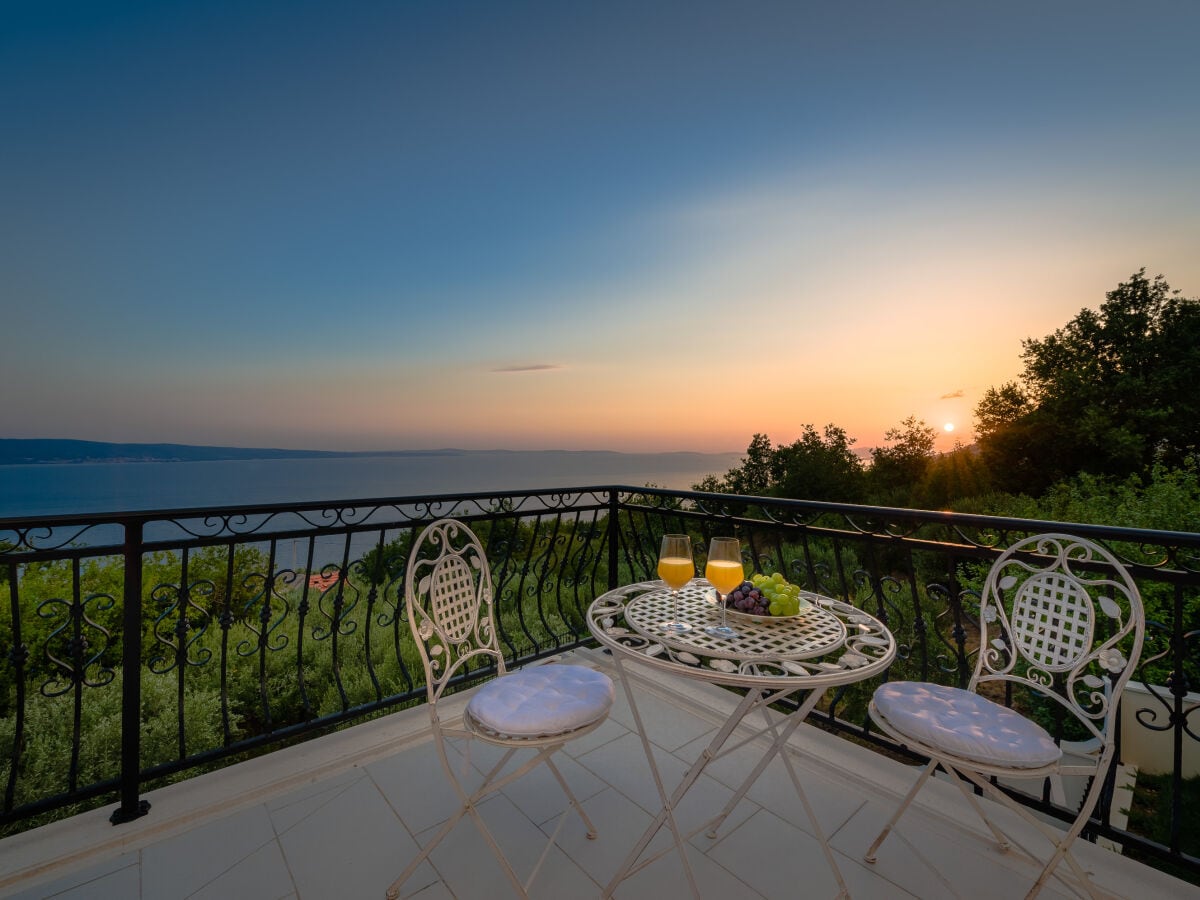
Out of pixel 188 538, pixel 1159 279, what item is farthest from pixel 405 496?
pixel 1159 279

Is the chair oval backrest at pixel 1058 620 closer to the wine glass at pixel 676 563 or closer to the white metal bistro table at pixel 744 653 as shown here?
the white metal bistro table at pixel 744 653

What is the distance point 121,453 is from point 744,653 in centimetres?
1108

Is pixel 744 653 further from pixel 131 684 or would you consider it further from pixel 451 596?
pixel 131 684

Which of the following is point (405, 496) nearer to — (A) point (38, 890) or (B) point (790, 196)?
(A) point (38, 890)

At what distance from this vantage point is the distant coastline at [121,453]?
7074 millimetres

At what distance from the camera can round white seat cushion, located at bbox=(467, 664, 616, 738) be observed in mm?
1437

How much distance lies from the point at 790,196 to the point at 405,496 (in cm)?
435

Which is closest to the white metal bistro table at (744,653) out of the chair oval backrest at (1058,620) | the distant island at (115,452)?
the chair oval backrest at (1058,620)

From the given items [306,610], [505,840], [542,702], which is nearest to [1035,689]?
[542,702]

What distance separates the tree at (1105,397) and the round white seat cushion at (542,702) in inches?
666

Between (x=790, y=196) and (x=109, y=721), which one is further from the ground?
(x=790, y=196)

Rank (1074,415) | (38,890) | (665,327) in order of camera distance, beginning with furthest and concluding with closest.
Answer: (1074,415) → (665,327) → (38,890)

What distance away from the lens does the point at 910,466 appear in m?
16.7

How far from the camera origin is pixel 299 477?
8.54 meters
